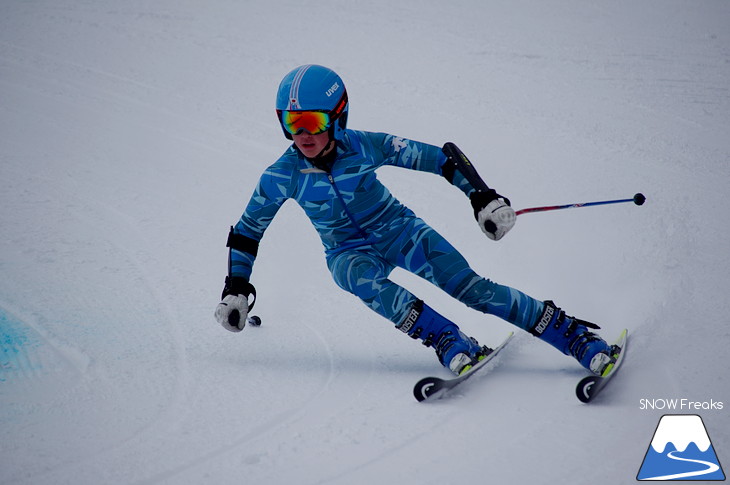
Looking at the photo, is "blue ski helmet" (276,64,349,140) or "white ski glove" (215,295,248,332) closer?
"blue ski helmet" (276,64,349,140)

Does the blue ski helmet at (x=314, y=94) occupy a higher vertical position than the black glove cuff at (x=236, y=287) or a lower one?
higher

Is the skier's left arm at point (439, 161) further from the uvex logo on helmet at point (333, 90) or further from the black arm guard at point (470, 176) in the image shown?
the uvex logo on helmet at point (333, 90)

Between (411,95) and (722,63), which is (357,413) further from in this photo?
(722,63)

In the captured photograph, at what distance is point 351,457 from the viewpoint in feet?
9.70

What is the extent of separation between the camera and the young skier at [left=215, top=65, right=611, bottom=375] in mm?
3412

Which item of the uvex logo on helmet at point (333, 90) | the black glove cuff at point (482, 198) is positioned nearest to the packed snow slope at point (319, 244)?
the black glove cuff at point (482, 198)

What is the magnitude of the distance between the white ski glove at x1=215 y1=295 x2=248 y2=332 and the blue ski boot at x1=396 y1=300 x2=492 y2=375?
31.2 inches

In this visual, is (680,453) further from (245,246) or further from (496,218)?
(245,246)

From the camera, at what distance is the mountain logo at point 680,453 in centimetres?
264

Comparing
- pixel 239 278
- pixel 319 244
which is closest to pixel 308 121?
pixel 239 278

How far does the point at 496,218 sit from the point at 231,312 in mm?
1383

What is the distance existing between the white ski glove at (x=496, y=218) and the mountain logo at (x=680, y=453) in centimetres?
106

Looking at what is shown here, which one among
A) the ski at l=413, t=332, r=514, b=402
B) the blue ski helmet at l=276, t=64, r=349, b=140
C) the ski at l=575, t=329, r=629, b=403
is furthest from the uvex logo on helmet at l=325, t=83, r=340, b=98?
the ski at l=575, t=329, r=629, b=403

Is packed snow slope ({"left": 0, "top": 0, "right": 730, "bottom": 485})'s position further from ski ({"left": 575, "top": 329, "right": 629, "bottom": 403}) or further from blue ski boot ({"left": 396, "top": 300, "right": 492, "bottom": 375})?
blue ski boot ({"left": 396, "top": 300, "right": 492, "bottom": 375})
